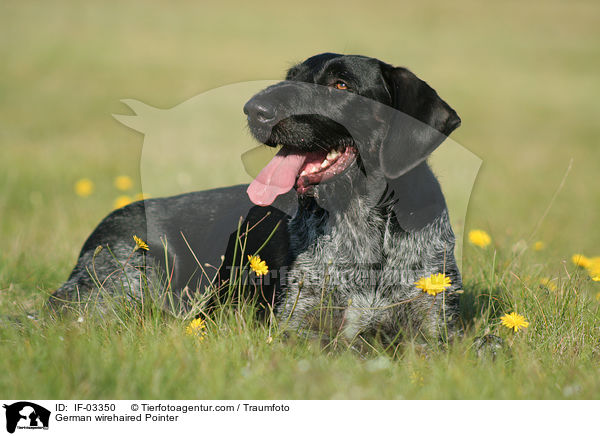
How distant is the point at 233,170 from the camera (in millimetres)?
8703

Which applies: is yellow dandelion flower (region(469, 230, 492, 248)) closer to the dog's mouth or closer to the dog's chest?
the dog's chest

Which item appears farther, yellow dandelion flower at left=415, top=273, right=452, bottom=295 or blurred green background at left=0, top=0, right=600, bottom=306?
blurred green background at left=0, top=0, right=600, bottom=306

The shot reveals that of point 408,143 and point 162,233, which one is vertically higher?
point 408,143

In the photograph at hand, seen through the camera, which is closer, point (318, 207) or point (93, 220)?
point (318, 207)

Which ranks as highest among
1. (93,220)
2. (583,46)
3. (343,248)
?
(583,46)

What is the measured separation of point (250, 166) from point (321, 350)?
5.62ft

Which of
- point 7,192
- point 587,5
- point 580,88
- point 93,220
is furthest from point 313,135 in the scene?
point 587,5

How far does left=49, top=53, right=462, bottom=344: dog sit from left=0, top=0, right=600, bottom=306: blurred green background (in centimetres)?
87

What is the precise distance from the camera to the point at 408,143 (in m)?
3.84

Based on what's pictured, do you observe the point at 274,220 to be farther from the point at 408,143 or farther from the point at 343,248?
the point at 408,143

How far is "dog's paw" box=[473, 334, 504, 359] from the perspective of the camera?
341cm
